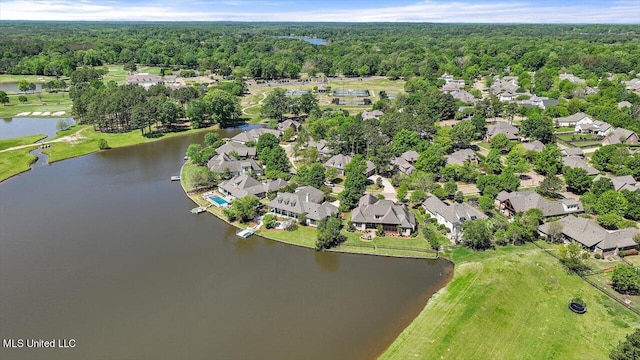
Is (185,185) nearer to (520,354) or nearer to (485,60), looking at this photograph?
(520,354)

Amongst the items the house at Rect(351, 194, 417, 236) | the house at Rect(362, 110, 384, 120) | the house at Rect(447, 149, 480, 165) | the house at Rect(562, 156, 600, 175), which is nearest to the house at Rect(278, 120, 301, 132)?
the house at Rect(362, 110, 384, 120)


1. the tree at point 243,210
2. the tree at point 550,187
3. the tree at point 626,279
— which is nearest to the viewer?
the tree at point 626,279

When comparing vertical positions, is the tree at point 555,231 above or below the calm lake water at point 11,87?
below

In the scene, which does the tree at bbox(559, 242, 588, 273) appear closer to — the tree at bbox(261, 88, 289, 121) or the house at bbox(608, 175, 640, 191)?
→ the house at bbox(608, 175, 640, 191)

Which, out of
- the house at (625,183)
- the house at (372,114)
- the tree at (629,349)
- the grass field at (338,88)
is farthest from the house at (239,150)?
the tree at (629,349)

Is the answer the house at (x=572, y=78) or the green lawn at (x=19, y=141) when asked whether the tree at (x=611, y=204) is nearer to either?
the house at (x=572, y=78)

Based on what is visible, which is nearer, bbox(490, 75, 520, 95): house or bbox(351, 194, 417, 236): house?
bbox(351, 194, 417, 236): house
